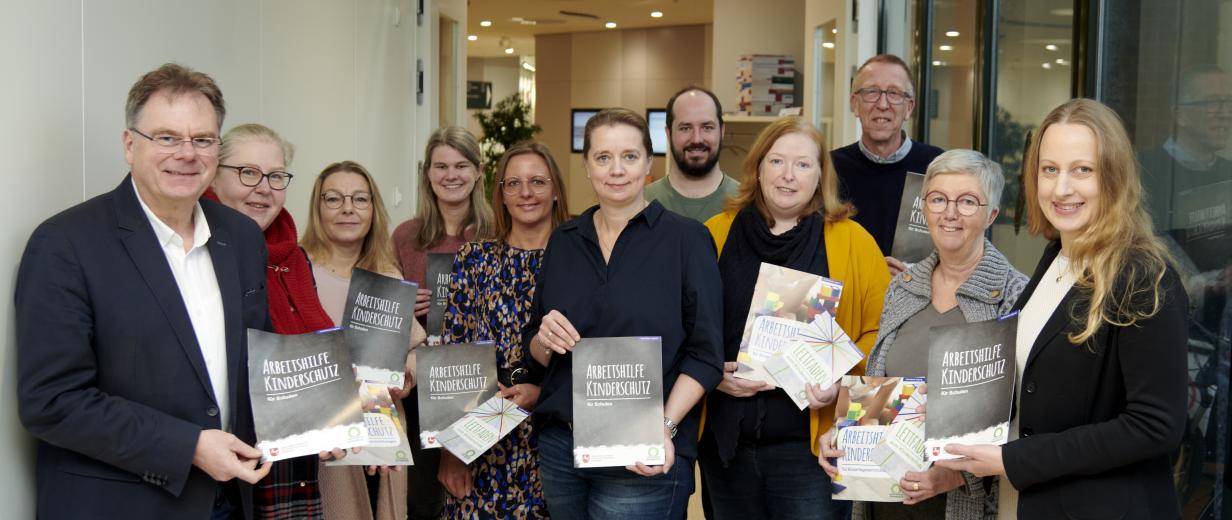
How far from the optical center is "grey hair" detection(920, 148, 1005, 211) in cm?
246

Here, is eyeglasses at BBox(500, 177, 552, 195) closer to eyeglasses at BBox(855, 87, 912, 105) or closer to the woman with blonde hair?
the woman with blonde hair

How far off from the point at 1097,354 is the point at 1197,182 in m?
0.94

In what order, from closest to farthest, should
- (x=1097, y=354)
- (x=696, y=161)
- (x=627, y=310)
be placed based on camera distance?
(x=1097, y=354)
(x=627, y=310)
(x=696, y=161)

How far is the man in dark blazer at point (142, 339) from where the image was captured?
1899 mm

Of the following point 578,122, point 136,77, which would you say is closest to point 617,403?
point 136,77

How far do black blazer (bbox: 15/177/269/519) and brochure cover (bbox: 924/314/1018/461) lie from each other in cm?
143

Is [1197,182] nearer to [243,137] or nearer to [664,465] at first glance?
[664,465]

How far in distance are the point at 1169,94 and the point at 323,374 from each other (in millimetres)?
2190

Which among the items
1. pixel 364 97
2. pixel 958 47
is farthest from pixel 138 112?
pixel 958 47

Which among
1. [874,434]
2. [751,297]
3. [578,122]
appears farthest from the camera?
[578,122]

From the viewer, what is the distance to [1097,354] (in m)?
1.89

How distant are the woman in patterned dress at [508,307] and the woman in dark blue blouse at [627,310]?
0.25m

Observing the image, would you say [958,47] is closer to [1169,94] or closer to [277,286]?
[1169,94]

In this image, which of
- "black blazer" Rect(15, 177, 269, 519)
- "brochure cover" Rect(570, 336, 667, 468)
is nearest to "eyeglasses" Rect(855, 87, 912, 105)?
"brochure cover" Rect(570, 336, 667, 468)
